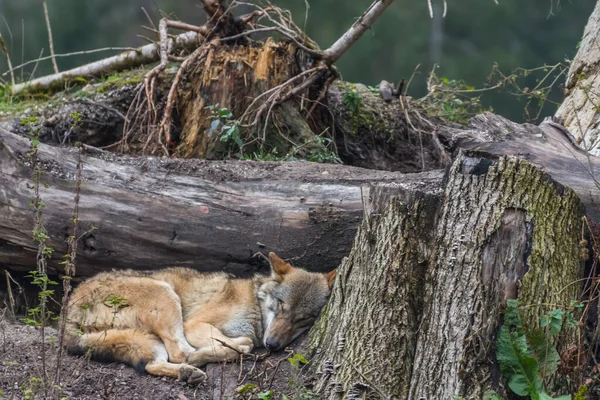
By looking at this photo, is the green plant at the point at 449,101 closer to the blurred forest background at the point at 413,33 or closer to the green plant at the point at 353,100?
the green plant at the point at 353,100

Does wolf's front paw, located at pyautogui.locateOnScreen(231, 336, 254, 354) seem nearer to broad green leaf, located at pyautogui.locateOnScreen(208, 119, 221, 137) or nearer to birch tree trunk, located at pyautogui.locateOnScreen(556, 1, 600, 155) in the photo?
broad green leaf, located at pyautogui.locateOnScreen(208, 119, 221, 137)

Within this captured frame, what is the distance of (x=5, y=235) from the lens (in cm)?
691

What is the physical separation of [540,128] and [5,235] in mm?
4674

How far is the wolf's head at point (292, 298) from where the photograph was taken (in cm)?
642

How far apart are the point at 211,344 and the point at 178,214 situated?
1263mm

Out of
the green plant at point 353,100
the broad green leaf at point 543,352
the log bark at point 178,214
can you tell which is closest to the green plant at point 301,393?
the broad green leaf at point 543,352

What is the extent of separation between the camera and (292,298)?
21.4 ft

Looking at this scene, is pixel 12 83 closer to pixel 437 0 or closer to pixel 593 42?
pixel 593 42

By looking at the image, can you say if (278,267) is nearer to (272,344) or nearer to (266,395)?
(272,344)

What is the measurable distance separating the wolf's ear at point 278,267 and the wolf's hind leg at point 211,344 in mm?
577

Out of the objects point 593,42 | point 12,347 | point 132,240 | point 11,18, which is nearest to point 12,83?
point 132,240

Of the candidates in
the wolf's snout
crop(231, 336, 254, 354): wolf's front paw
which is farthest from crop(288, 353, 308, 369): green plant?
crop(231, 336, 254, 354): wolf's front paw

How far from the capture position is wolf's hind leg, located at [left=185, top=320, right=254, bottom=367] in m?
6.15

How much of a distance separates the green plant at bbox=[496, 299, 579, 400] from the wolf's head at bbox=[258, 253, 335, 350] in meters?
2.07
